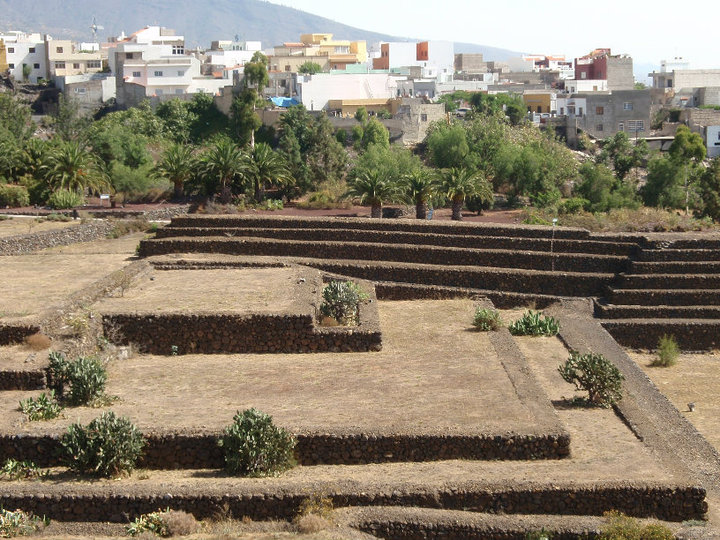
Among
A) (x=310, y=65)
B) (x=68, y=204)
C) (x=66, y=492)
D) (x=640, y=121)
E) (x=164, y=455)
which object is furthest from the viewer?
(x=310, y=65)

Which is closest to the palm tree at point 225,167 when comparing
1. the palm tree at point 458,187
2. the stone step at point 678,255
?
the palm tree at point 458,187

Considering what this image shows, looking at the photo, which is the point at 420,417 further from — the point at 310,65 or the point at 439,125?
the point at 310,65

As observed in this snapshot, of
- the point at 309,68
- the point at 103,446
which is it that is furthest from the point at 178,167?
the point at 309,68

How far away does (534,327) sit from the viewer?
81.1ft

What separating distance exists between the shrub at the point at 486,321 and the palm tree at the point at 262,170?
15.5 meters

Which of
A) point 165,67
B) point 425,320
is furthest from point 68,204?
point 165,67

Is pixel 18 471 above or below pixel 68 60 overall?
below

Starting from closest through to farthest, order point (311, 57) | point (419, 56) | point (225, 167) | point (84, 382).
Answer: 1. point (84, 382)
2. point (225, 167)
3. point (311, 57)
4. point (419, 56)

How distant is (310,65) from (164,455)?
6885 cm

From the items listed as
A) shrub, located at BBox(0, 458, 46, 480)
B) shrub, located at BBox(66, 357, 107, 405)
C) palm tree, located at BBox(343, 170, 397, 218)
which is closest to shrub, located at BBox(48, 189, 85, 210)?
palm tree, located at BBox(343, 170, 397, 218)

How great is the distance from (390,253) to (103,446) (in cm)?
1577

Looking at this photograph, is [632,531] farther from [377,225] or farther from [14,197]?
[14,197]

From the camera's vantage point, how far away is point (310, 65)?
8219cm

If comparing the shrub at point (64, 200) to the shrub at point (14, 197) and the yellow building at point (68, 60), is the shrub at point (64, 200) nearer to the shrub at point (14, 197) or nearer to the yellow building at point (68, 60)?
the shrub at point (14, 197)
